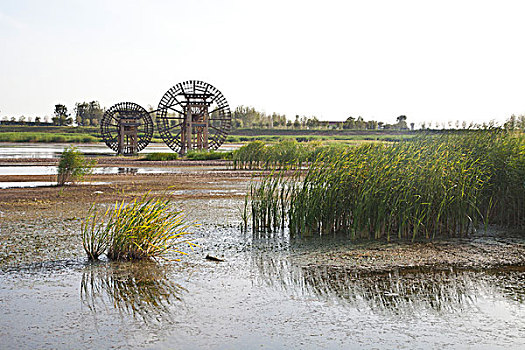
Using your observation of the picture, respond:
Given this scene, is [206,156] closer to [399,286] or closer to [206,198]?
[206,198]

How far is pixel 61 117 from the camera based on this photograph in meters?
94.6

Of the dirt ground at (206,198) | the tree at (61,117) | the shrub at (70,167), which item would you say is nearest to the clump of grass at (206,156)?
the shrub at (70,167)

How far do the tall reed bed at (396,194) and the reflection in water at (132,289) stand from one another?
316cm

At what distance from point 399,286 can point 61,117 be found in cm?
9485

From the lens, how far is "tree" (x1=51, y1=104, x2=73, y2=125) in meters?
94.2

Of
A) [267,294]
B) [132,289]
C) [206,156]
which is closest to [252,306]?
[267,294]

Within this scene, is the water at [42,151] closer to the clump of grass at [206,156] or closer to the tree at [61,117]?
the clump of grass at [206,156]

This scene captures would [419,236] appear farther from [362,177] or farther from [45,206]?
[45,206]

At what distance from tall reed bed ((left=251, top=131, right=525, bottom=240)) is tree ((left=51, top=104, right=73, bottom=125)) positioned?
90.2m

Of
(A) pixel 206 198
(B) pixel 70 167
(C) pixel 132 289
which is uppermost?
(B) pixel 70 167

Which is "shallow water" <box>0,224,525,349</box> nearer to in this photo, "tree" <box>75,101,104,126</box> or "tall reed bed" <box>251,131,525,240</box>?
"tall reed bed" <box>251,131,525,240</box>

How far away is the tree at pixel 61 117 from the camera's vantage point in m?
94.2

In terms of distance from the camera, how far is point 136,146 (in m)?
41.2

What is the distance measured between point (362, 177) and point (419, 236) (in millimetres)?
1398
